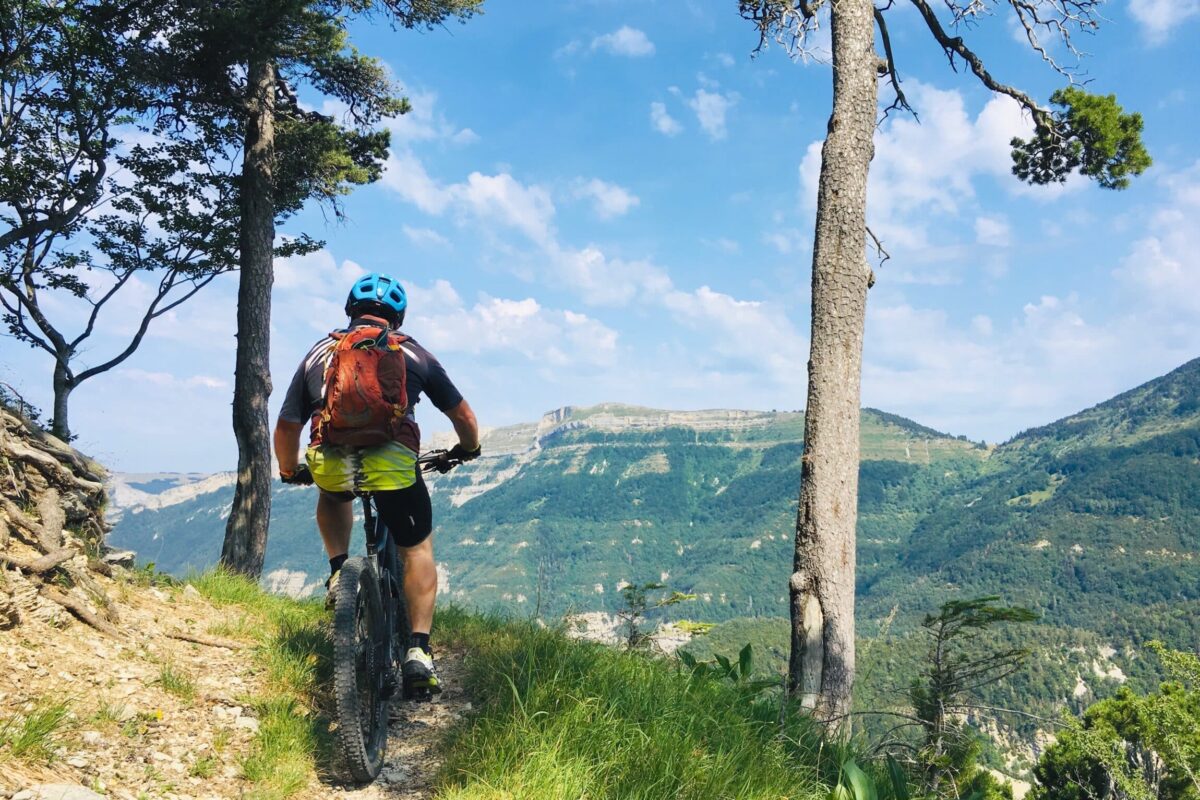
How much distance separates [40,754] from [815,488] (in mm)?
4747

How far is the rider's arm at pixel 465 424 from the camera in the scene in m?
3.89

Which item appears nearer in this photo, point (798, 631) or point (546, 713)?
point (546, 713)

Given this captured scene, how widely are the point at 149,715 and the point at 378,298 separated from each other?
239 cm

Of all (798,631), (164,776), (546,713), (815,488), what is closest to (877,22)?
(815,488)

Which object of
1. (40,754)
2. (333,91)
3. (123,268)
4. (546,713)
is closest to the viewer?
(40,754)

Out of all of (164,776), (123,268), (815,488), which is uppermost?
(123,268)

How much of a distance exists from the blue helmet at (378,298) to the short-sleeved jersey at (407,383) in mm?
92

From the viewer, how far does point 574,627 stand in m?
4.95

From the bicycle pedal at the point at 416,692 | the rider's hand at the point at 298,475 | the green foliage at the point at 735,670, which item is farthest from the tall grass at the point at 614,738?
the rider's hand at the point at 298,475

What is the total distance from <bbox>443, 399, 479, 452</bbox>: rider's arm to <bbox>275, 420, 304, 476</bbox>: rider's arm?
793 mm

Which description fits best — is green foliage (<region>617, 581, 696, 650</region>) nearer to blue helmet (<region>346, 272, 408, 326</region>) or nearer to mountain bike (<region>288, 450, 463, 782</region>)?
mountain bike (<region>288, 450, 463, 782</region>)

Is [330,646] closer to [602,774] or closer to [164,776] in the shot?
[164,776]

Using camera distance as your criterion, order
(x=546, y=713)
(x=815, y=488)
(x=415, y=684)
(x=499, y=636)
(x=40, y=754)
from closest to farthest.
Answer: (x=40, y=754), (x=546, y=713), (x=415, y=684), (x=499, y=636), (x=815, y=488)

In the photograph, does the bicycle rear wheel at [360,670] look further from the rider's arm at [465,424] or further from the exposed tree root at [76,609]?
the exposed tree root at [76,609]
